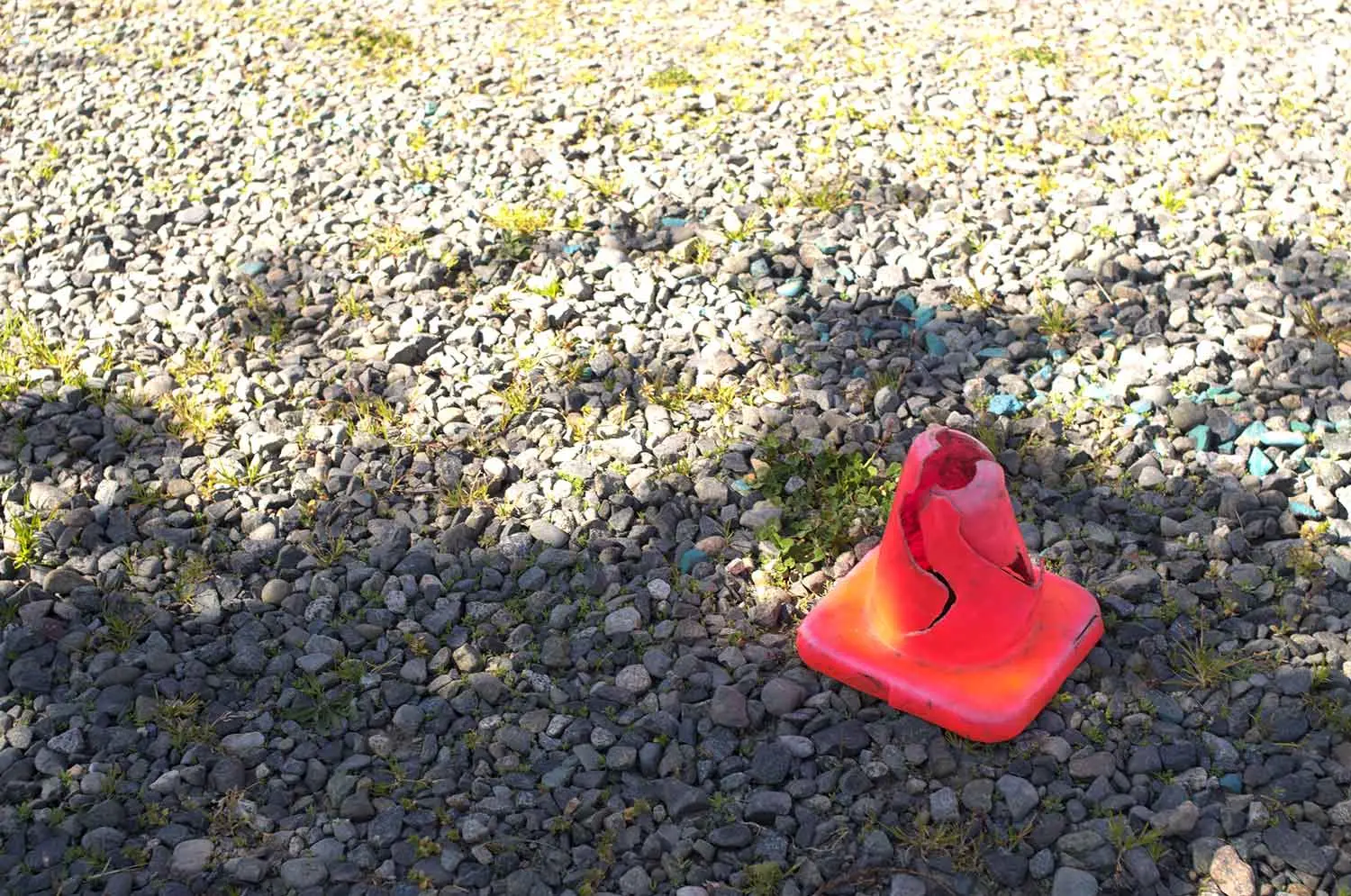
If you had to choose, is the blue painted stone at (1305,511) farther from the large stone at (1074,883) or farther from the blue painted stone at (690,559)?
the blue painted stone at (690,559)

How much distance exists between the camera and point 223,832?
113 inches

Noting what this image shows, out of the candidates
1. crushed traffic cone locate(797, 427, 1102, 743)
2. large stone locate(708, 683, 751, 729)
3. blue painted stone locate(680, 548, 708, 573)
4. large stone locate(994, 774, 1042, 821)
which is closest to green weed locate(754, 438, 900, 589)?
blue painted stone locate(680, 548, 708, 573)

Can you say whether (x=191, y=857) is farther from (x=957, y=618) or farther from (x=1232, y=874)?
(x=1232, y=874)

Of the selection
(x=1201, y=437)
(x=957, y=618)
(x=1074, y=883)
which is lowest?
(x=1074, y=883)

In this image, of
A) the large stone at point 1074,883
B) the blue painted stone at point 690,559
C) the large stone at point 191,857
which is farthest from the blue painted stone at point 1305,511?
the large stone at point 191,857

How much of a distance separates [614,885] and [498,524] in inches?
49.1

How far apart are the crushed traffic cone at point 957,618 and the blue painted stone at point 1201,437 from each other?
32.1 inches

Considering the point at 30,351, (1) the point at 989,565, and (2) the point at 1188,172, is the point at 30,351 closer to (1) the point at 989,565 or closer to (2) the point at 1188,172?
(1) the point at 989,565

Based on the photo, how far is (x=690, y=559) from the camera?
11.6ft

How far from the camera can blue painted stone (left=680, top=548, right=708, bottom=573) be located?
11.6 ft

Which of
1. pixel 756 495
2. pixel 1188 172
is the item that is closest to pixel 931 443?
pixel 756 495

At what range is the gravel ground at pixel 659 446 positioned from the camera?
286 centimetres

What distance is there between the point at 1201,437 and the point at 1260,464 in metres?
0.18

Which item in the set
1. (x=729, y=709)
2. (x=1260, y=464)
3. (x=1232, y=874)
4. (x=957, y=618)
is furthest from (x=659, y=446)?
(x=1232, y=874)
